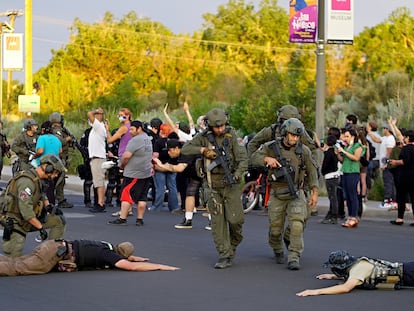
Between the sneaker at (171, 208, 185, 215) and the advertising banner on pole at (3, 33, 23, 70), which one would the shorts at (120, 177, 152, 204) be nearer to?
the sneaker at (171, 208, 185, 215)

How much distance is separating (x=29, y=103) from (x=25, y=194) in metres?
26.8

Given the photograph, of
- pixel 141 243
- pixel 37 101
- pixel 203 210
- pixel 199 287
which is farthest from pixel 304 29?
pixel 37 101

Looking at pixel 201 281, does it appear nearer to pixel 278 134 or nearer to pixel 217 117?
pixel 217 117

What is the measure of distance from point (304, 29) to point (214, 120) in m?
11.5

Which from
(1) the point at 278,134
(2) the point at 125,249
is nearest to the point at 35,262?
(2) the point at 125,249

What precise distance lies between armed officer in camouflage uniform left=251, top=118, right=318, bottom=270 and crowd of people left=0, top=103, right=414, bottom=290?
0.5 inches

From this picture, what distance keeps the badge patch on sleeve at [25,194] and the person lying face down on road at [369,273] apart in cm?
349

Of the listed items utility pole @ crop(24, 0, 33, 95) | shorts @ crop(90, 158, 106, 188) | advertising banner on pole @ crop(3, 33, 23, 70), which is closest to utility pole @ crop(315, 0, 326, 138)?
shorts @ crop(90, 158, 106, 188)

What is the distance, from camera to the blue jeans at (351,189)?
1631cm

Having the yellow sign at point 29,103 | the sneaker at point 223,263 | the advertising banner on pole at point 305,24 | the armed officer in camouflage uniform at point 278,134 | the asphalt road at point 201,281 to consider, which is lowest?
the asphalt road at point 201,281

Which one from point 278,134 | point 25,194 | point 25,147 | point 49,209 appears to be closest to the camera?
point 25,194

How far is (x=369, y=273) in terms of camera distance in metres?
9.56

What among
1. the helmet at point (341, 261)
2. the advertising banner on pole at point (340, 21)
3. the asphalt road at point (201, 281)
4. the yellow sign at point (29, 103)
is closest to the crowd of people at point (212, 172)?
the asphalt road at point (201, 281)

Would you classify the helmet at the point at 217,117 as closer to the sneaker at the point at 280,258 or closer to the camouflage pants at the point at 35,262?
the sneaker at the point at 280,258
